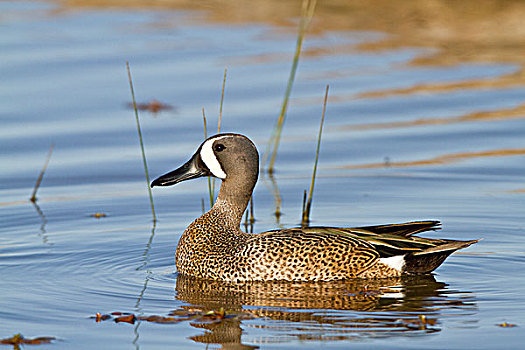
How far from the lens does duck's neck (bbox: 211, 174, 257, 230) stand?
893 cm

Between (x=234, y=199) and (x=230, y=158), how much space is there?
1.16 feet

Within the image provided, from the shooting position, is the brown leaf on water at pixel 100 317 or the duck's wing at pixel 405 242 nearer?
the brown leaf on water at pixel 100 317

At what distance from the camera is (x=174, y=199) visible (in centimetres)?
1122

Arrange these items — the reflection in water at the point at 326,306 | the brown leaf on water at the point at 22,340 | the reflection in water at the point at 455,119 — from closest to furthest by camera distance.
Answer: the brown leaf on water at the point at 22,340, the reflection in water at the point at 326,306, the reflection in water at the point at 455,119

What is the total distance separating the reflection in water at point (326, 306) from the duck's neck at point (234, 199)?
0.65 meters

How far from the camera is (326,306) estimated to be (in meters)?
7.62

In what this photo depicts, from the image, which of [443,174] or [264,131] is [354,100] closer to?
[264,131]

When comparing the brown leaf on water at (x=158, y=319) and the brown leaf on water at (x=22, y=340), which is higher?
the brown leaf on water at (x=158, y=319)

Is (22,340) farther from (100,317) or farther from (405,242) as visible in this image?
(405,242)

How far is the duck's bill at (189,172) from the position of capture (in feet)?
29.5

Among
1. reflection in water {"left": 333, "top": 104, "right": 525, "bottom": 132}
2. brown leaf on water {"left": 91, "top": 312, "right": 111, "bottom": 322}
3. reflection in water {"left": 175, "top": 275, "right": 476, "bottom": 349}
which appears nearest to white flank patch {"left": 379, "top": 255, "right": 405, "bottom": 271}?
reflection in water {"left": 175, "top": 275, "right": 476, "bottom": 349}

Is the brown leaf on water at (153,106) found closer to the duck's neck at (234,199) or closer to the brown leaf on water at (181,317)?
the duck's neck at (234,199)

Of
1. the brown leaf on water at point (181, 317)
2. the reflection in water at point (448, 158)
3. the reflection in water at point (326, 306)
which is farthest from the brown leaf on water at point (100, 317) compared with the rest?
the reflection in water at point (448, 158)

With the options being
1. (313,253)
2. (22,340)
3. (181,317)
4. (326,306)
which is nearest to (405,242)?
(313,253)
